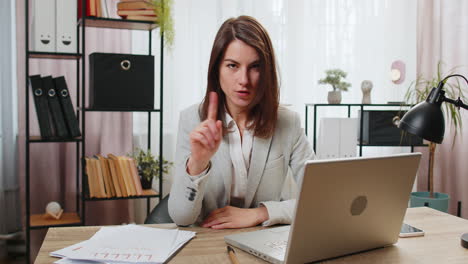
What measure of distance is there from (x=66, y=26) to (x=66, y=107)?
0.44m

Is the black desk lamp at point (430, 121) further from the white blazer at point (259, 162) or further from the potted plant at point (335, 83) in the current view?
the potted plant at point (335, 83)

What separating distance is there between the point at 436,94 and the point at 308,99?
2084 millimetres

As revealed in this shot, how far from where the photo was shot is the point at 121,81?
2492 millimetres

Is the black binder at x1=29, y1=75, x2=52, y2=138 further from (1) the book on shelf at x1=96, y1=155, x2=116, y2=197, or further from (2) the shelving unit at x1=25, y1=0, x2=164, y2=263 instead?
(1) the book on shelf at x1=96, y1=155, x2=116, y2=197

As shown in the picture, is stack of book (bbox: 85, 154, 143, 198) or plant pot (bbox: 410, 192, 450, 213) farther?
plant pot (bbox: 410, 192, 450, 213)

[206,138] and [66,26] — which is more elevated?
[66,26]

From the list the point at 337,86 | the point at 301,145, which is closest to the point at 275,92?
the point at 301,145

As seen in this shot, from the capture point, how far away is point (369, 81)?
3082 millimetres

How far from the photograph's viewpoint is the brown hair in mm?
1583

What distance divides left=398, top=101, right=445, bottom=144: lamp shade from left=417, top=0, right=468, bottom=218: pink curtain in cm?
236

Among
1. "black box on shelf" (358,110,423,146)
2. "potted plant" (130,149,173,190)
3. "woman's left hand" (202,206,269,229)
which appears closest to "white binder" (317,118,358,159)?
"black box on shelf" (358,110,423,146)

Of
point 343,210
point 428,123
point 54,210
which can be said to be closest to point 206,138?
point 343,210

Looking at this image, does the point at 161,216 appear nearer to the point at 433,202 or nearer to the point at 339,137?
the point at 339,137

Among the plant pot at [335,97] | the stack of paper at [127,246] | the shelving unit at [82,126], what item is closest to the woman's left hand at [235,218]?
the stack of paper at [127,246]
